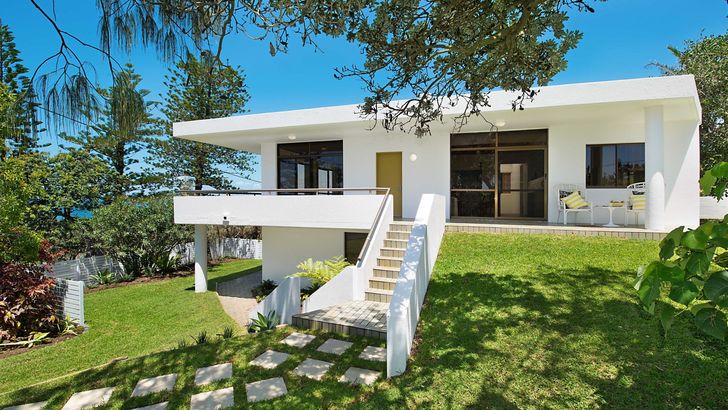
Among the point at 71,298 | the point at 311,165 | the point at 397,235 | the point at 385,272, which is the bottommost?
the point at 71,298

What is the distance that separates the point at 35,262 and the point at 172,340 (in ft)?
13.8

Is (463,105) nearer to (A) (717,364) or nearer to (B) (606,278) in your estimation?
(B) (606,278)

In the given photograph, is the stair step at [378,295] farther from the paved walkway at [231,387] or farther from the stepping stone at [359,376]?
the stepping stone at [359,376]

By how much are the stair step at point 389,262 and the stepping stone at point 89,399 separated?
4.95 meters

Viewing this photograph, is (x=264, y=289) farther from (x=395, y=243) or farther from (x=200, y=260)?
(x=395, y=243)

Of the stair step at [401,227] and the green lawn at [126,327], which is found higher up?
the stair step at [401,227]

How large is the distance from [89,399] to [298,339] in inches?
102

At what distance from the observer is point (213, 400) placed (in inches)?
149

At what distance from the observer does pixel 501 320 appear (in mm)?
5109

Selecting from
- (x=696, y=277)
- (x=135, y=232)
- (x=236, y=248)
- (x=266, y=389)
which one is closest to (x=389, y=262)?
(x=266, y=389)

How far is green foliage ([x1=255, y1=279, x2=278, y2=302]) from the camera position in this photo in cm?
1143

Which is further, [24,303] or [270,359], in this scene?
[24,303]

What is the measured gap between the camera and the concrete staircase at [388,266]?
22.7 feet

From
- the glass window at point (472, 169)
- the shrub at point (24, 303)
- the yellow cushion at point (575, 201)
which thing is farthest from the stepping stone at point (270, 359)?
the yellow cushion at point (575, 201)
